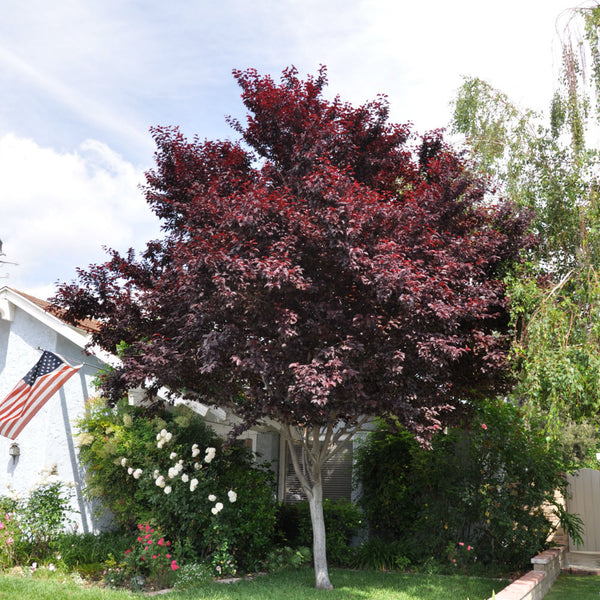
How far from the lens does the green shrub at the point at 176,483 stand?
10.0 metres

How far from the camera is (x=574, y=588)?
10109 mm

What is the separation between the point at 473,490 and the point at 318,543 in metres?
3.48

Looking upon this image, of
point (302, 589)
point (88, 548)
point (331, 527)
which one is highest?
point (88, 548)

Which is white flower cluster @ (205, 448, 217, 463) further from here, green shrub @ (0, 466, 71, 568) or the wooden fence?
the wooden fence

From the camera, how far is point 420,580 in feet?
33.3

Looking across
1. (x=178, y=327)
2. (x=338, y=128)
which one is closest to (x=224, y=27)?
(x=338, y=128)

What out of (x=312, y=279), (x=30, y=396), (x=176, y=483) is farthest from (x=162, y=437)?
(x=312, y=279)

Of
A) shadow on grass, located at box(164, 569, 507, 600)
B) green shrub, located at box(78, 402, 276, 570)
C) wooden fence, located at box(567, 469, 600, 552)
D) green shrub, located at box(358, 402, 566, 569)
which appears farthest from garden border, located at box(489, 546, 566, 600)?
green shrub, located at box(78, 402, 276, 570)

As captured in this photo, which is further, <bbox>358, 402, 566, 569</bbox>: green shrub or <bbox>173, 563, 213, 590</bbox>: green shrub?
<bbox>358, 402, 566, 569</bbox>: green shrub

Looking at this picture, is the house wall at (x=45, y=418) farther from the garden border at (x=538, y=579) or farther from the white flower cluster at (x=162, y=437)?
the garden border at (x=538, y=579)

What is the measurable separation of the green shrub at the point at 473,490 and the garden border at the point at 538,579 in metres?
0.42

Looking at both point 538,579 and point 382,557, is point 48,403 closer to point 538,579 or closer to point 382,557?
point 382,557

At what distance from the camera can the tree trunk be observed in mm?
9355

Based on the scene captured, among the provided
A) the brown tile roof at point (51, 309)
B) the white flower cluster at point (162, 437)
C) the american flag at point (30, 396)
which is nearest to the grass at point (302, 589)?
the white flower cluster at point (162, 437)
